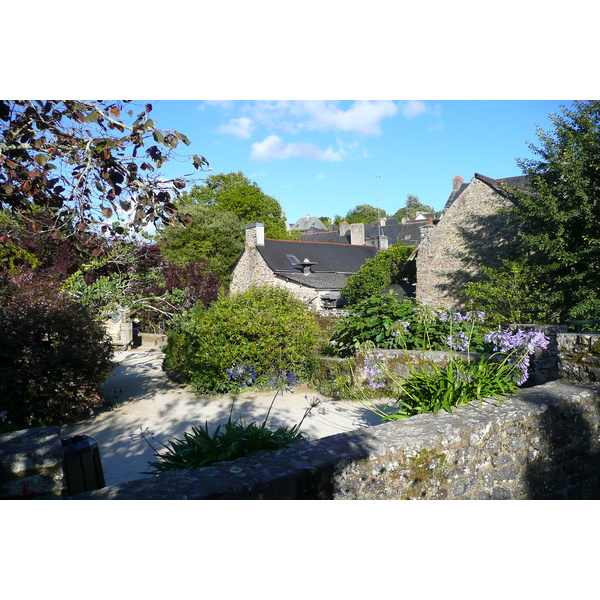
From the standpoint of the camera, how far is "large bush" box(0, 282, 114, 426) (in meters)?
6.11

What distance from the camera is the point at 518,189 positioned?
16.9 meters

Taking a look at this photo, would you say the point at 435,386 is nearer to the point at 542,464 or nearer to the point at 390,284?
the point at 542,464

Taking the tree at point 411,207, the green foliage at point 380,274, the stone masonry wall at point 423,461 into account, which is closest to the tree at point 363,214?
A: the tree at point 411,207

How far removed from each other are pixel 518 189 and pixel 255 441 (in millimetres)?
16763

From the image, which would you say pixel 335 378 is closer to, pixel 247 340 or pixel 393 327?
pixel 393 327

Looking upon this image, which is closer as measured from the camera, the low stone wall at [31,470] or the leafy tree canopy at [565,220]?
the low stone wall at [31,470]

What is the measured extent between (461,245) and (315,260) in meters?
12.5

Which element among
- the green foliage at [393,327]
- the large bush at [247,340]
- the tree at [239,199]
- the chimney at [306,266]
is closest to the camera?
the green foliage at [393,327]

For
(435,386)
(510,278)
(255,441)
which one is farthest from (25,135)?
(510,278)

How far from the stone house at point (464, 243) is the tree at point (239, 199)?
74.7 feet

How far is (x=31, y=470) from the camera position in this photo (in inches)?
105

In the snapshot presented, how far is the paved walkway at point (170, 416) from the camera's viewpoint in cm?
529

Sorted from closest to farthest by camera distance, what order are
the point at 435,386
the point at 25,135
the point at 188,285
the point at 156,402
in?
the point at 25,135
the point at 435,386
the point at 156,402
the point at 188,285

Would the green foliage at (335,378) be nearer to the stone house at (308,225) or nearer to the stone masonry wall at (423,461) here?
the stone masonry wall at (423,461)
